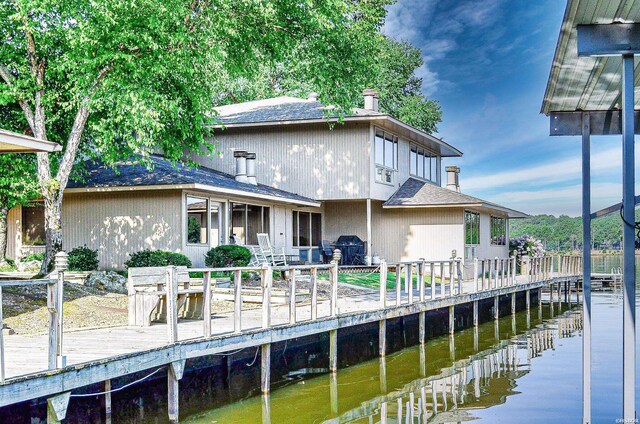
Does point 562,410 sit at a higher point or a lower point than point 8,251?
lower

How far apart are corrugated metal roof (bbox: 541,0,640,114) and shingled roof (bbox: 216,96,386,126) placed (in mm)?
17932

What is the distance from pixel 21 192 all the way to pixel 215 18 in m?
6.69

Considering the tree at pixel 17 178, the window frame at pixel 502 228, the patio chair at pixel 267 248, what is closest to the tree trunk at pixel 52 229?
the tree at pixel 17 178

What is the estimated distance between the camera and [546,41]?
68438mm

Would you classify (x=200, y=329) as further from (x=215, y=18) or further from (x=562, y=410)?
(x=215, y=18)

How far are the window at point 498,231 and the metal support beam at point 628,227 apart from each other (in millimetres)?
26940

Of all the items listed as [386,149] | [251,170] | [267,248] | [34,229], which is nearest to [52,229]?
[34,229]

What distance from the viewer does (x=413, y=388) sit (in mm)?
12477

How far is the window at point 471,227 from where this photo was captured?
27.4 meters

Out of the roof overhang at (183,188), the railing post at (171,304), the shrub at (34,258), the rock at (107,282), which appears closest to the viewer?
the railing post at (171,304)

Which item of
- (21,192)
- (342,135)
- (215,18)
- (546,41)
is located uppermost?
(546,41)

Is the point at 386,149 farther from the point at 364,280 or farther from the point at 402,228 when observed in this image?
the point at 364,280

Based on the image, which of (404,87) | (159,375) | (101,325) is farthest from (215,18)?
(404,87)

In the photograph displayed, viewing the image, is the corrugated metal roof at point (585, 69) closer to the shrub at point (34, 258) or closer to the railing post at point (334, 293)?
the railing post at point (334, 293)
